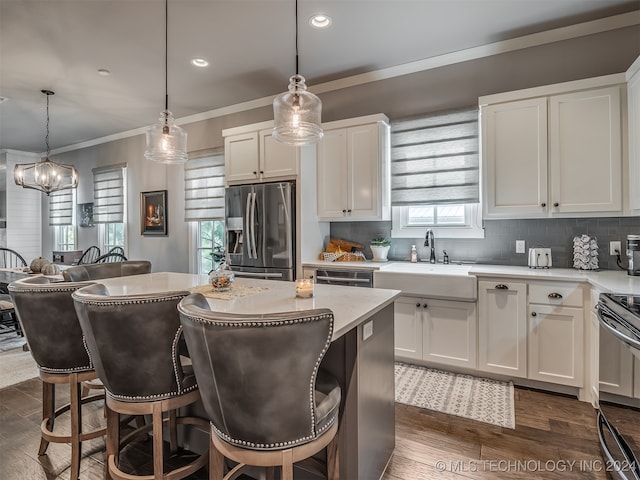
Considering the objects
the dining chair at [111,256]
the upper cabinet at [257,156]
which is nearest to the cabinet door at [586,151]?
the upper cabinet at [257,156]

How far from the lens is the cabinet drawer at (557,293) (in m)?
2.50

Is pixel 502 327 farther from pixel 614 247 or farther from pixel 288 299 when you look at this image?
pixel 288 299

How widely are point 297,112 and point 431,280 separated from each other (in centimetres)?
178

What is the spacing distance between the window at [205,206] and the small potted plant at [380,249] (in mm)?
2140

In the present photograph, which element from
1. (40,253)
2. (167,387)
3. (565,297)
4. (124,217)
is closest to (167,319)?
(167,387)

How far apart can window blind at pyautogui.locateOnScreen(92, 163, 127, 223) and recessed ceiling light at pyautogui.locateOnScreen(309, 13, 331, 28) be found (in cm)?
444

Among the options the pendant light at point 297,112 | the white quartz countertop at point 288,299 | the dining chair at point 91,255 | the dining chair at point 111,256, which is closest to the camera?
the white quartz countertop at point 288,299

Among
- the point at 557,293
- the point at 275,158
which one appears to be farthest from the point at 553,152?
the point at 275,158

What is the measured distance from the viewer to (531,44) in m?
3.01

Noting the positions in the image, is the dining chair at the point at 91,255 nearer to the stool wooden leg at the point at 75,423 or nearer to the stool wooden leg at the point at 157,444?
the stool wooden leg at the point at 75,423

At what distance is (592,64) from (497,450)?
3.06 meters

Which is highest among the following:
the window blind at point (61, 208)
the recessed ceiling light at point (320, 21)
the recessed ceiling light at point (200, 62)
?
the recessed ceiling light at point (200, 62)

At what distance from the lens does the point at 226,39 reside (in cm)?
306

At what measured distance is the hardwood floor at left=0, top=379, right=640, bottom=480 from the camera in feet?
6.06
